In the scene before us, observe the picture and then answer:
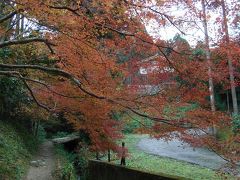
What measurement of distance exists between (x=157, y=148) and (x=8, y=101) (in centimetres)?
920

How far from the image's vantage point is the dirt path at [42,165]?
1147cm

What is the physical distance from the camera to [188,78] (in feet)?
27.2

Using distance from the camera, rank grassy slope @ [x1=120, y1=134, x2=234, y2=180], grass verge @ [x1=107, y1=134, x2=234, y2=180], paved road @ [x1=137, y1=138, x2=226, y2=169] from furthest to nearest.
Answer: paved road @ [x1=137, y1=138, x2=226, y2=169], grassy slope @ [x1=120, y1=134, x2=234, y2=180], grass verge @ [x1=107, y1=134, x2=234, y2=180]

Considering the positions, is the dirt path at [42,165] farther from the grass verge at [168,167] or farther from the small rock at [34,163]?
the grass verge at [168,167]

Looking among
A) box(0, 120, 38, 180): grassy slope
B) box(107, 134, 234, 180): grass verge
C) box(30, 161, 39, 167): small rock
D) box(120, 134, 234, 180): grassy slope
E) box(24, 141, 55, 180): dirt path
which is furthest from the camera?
box(30, 161, 39, 167): small rock

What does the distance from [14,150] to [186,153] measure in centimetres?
889

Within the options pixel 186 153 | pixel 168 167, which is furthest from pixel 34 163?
pixel 186 153

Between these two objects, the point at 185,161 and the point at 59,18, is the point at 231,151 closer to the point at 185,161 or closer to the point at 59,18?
the point at 59,18

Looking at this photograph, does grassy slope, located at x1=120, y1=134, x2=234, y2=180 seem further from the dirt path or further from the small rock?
the small rock

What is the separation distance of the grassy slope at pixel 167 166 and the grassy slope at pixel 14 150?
4255mm

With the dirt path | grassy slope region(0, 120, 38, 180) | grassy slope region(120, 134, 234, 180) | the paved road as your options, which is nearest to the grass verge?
grassy slope region(120, 134, 234, 180)

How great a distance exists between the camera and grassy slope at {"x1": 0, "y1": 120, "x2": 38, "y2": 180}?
34.0 ft

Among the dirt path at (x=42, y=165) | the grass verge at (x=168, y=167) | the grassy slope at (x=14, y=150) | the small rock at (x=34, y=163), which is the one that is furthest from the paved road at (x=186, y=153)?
the grassy slope at (x=14, y=150)

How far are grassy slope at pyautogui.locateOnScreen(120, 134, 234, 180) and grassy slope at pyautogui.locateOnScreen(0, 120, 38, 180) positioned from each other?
4.25 metres
